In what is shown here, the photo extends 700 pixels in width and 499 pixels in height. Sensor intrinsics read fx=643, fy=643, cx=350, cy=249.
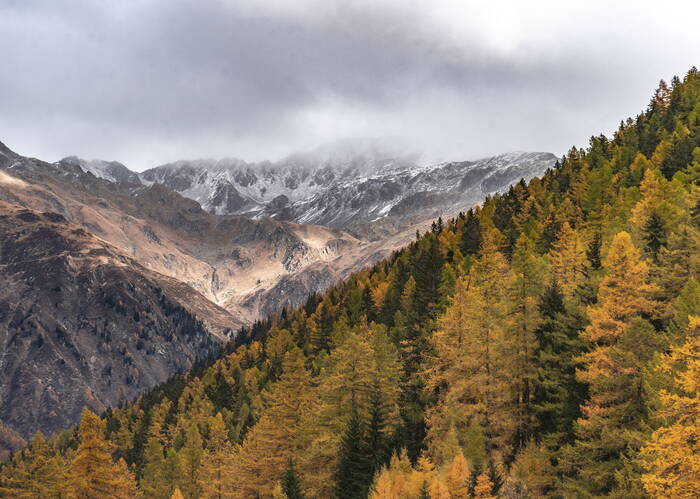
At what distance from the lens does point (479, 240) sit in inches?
3939

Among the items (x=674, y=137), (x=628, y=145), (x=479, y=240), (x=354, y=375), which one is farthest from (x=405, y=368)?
(x=628, y=145)

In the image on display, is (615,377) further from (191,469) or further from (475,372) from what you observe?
(191,469)

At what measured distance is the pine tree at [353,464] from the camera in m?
42.4

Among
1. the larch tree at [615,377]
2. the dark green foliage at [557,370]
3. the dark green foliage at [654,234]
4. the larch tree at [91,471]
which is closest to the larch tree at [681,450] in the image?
the larch tree at [615,377]

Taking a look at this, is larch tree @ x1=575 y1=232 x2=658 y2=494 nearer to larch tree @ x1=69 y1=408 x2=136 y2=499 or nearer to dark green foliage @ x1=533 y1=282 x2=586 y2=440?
dark green foliage @ x1=533 y1=282 x2=586 y2=440

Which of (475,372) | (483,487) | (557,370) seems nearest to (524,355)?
(557,370)

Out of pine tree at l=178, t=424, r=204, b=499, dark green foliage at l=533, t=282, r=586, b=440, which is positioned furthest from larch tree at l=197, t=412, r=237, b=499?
dark green foliage at l=533, t=282, r=586, b=440

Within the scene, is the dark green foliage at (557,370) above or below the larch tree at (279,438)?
above

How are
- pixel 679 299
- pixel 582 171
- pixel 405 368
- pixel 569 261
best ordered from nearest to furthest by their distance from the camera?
pixel 679 299
pixel 405 368
pixel 569 261
pixel 582 171

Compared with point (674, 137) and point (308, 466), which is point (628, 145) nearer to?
point (674, 137)

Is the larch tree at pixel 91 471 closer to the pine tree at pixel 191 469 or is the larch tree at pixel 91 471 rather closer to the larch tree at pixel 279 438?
the larch tree at pixel 279 438

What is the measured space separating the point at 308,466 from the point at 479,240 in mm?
60193

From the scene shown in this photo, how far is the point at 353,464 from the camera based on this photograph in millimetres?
42906

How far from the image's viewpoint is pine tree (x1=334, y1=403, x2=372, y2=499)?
42406mm
